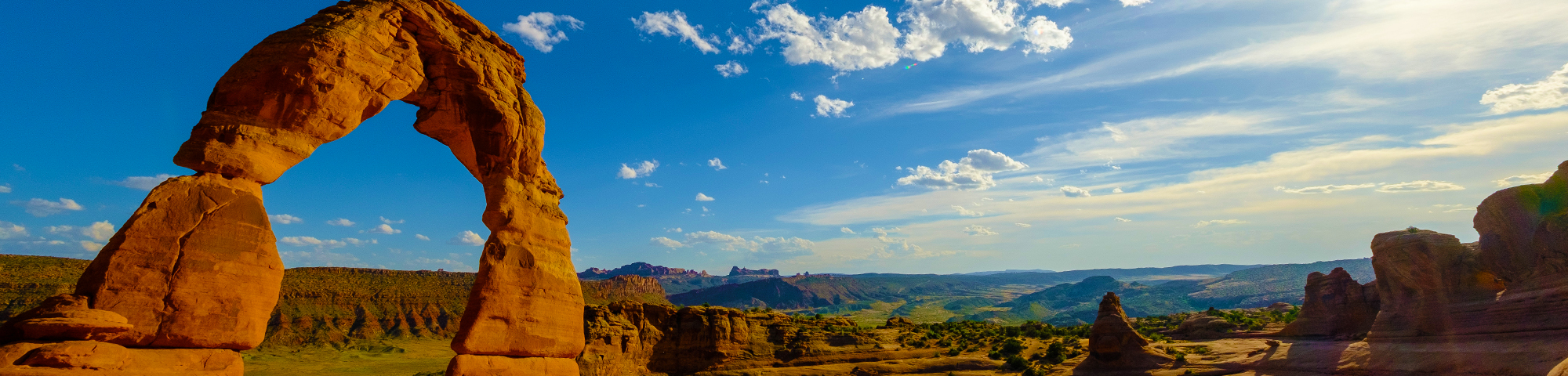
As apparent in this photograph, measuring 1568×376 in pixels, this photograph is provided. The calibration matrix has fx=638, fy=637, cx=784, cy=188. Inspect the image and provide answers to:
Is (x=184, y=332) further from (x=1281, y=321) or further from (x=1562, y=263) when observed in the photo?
(x=1281, y=321)

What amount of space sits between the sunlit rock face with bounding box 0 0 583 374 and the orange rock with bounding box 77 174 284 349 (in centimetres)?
2

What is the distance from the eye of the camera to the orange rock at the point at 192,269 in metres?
8.47

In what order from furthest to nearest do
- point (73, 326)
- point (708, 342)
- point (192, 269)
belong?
point (708, 342) → point (192, 269) → point (73, 326)

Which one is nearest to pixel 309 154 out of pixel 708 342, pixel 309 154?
pixel 309 154

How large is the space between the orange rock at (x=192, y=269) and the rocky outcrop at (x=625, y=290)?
101123mm

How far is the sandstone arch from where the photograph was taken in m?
8.86

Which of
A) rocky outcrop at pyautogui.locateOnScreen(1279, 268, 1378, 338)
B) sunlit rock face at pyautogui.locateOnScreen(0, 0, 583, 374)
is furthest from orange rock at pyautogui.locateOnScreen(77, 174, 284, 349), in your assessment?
rocky outcrop at pyautogui.locateOnScreen(1279, 268, 1378, 338)

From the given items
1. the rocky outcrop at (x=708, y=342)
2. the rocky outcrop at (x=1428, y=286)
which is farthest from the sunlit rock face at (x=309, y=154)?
the rocky outcrop at (x=1428, y=286)

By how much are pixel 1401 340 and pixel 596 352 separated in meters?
49.8

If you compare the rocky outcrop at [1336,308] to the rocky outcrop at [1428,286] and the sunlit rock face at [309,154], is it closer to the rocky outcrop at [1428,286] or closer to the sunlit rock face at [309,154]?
the rocky outcrop at [1428,286]

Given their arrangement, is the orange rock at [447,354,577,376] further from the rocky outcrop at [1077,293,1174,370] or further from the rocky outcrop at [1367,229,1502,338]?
the rocky outcrop at [1367,229,1502,338]

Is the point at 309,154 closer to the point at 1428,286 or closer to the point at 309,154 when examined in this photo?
the point at 309,154

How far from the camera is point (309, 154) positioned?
10.9 meters

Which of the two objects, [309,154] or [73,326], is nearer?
[73,326]
